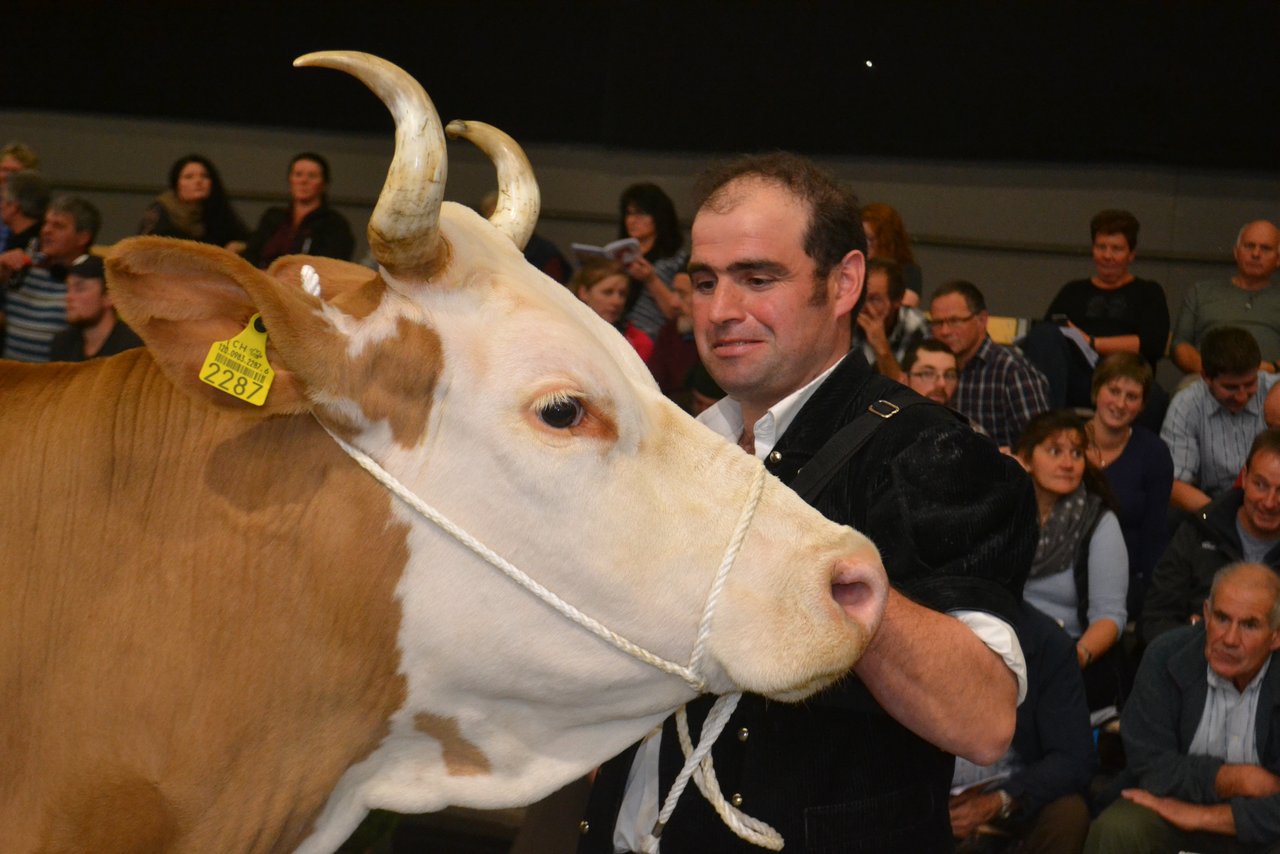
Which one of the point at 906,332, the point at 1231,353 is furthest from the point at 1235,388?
the point at 906,332

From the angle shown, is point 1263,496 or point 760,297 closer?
point 760,297

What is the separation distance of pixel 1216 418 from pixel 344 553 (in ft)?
18.8

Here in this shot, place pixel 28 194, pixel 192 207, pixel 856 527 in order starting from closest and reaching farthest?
pixel 856 527, pixel 28 194, pixel 192 207

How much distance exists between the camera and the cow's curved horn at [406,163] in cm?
190

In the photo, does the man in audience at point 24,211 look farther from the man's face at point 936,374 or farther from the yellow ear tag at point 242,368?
the yellow ear tag at point 242,368

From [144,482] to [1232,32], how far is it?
7.81 m

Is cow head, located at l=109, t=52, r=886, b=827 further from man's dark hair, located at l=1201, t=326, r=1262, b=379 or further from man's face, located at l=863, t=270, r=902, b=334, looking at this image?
man's dark hair, located at l=1201, t=326, r=1262, b=379

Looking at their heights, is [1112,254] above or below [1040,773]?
above

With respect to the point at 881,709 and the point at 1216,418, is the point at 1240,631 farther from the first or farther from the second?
the point at 881,709

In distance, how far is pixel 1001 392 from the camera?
21.9 ft

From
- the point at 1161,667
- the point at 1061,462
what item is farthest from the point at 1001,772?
the point at 1061,462

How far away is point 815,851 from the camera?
7.92 ft

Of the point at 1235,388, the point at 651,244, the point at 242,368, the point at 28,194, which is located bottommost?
the point at 242,368

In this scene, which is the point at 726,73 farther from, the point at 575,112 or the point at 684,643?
the point at 684,643
